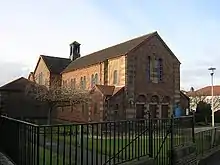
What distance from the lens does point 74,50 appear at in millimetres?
63969

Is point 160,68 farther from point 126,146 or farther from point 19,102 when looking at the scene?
point 126,146

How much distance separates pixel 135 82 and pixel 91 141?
93.2 feet

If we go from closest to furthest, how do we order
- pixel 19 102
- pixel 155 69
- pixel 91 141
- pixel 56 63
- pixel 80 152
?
pixel 80 152 → pixel 91 141 → pixel 155 69 → pixel 19 102 → pixel 56 63

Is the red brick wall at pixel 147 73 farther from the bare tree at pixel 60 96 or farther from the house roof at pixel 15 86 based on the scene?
the house roof at pixel 15 86

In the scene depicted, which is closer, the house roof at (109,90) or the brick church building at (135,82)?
the brick church building at (135,82)

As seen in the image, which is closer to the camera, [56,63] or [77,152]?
[77,152]

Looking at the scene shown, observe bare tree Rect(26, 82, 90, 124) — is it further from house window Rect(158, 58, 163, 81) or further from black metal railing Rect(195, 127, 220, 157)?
black metal railing Rect(195, 127, 220, 157)

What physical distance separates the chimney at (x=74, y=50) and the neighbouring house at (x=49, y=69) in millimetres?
1194

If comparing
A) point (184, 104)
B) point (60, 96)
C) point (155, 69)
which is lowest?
point (184, 104)

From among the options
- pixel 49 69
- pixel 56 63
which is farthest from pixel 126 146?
pixel 56 63

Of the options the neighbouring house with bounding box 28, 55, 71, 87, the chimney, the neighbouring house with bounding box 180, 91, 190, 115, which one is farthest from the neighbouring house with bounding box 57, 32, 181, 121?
the chimney

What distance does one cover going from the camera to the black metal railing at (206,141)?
18.0 meters

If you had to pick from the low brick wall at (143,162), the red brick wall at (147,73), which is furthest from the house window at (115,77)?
the low brick wall at (143,162)

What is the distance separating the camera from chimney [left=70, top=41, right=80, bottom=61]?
62912 millimetres
